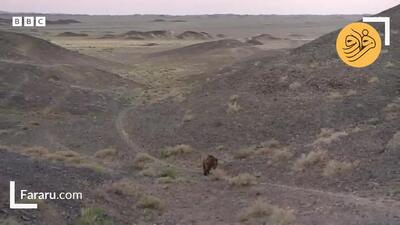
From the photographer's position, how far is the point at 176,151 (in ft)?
65.8

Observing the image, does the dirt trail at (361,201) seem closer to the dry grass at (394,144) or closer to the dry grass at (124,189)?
the dry grass at (394,144)

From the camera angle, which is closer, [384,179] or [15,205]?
[15,205]

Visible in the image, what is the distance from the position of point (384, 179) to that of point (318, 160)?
2537 millimetres

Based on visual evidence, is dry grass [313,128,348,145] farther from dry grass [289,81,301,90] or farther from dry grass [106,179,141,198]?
dry grass [106,179,141,198]

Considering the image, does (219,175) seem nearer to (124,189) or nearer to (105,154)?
(124,189)

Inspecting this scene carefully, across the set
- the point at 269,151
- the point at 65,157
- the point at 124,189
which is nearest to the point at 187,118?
the point at 269,151

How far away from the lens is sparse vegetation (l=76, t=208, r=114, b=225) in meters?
10.9

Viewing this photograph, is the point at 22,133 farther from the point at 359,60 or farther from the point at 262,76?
the point at 359,60

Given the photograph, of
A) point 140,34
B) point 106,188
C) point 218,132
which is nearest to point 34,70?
point 218,132

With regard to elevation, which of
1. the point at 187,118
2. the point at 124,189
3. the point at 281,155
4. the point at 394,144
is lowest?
the point at 124,189

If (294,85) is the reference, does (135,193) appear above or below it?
below

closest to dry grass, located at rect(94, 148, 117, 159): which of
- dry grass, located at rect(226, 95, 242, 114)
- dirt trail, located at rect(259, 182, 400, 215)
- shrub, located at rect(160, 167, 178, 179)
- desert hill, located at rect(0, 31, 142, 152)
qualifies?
desert hill, located at rect(0, 31, 142, 152)

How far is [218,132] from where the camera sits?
22125 mm
